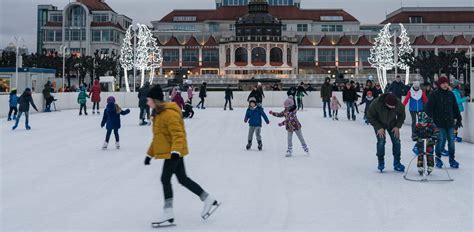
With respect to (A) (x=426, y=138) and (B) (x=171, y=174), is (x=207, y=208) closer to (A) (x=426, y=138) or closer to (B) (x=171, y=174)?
(B) (x=171, y=174)

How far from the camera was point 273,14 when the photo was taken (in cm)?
9581

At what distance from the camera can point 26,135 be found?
1526 cm

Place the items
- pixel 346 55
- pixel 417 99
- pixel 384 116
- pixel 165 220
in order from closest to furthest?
pixel 165 220
pixel 384 116
pixel 417 99
pixel 346 55

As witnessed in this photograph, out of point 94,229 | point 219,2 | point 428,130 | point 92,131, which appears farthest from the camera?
point 219,2

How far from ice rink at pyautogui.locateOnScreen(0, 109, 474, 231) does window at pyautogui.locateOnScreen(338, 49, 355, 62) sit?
70.4 metres

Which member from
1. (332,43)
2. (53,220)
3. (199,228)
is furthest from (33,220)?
(332,43)

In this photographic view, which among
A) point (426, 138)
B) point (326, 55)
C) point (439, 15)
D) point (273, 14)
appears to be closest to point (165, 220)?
point (426, 138)

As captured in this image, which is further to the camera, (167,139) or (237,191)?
(237,191)

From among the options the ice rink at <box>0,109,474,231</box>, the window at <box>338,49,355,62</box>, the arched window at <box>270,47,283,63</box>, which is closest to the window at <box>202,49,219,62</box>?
the arched window at <box>270,47,283,63</box>

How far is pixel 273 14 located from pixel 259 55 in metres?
23.2

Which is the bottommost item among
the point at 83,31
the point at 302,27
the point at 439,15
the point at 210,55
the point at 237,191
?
the point at 237,191

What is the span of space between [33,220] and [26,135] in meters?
10.3

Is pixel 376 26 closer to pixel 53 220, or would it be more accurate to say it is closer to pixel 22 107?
pixel 22 107

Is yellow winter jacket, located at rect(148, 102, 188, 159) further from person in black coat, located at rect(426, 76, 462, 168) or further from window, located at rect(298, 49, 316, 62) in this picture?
window, located at rect(298, 49, 316, 62)
